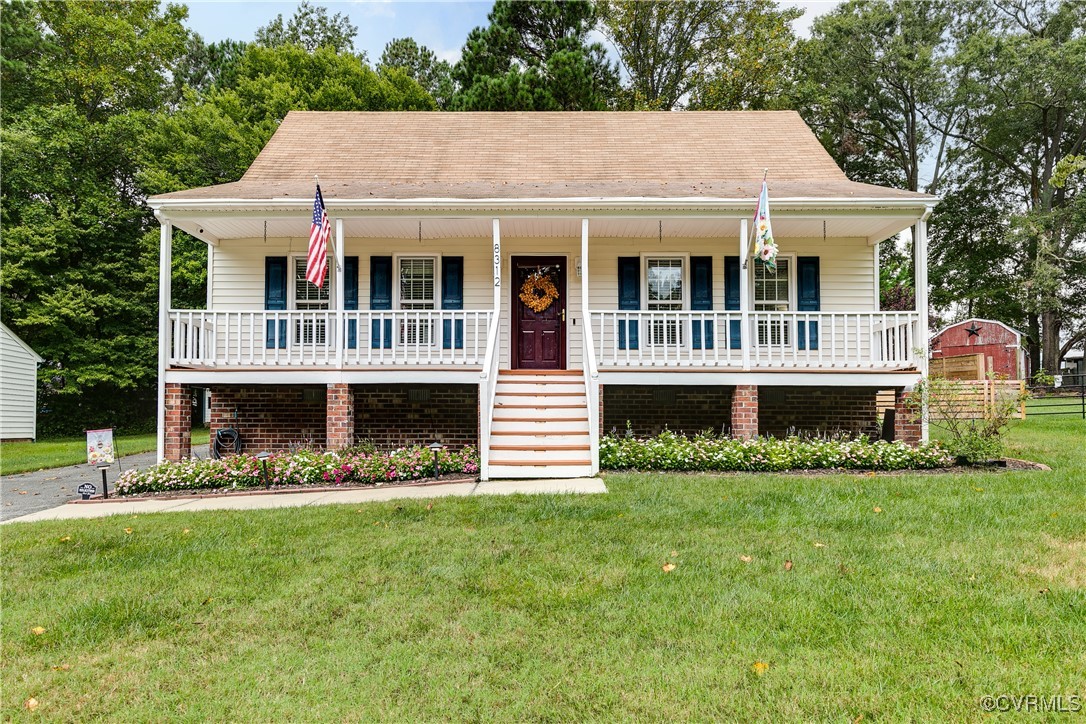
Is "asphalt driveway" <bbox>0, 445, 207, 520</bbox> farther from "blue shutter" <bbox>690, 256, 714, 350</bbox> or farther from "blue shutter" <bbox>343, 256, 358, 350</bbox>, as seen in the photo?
"blue shutter" <bbox>690, 256, 714, 350</bbox>

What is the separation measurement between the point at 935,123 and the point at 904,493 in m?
31.4

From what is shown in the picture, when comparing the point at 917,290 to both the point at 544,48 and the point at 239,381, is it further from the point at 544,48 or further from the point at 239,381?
the point at 544,48

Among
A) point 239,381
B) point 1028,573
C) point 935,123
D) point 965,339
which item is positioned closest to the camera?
point 1028,573

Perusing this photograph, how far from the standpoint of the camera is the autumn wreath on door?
11961 millimetres

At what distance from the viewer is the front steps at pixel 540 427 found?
324 inches

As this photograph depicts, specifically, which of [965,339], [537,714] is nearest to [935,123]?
[965,339]

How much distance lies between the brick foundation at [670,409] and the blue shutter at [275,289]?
5.75 meters

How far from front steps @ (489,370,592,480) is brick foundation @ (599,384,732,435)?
4.36ft

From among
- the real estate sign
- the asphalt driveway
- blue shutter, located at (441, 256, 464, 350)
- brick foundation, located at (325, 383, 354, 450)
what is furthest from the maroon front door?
the asphalt driveway

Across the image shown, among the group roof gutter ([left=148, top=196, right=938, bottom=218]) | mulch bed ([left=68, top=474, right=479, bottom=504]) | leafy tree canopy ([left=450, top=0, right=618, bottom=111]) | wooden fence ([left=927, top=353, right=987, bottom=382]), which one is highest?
leafy tree canopy ([left=450, top=0, right=618, bottom=111])

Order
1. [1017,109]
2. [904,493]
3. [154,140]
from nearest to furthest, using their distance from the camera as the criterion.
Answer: [904,493] < [154,140] < [1017,109]

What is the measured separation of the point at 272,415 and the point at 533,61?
1607 centimetres

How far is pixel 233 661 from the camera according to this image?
3.27 m

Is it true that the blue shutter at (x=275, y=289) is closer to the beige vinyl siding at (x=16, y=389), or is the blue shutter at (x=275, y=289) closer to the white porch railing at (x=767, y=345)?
the white porch railing at (x=767, y=345)
